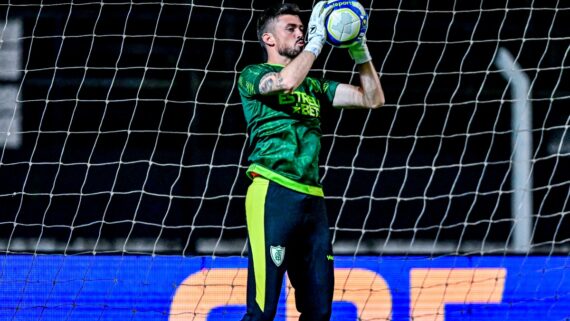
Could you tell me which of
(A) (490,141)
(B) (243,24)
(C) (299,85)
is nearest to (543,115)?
(A) (490,141)

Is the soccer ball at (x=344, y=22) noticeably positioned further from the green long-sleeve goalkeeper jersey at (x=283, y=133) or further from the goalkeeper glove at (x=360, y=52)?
the green long-sleeve goalkeeper jersey at (x=283, y=133)

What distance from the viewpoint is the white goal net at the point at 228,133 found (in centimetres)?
651

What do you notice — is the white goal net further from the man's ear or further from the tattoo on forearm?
the tattoo on forearm

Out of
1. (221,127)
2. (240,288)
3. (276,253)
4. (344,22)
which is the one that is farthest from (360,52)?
(221,127)

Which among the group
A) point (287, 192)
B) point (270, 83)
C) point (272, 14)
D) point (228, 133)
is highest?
point (272, 14)

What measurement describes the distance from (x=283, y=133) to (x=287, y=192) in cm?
23

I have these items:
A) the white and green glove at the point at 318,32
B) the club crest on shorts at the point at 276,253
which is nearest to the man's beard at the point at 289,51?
the white and green glove at the point at 318,32

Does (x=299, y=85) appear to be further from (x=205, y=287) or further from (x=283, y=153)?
(x=205, y=287)

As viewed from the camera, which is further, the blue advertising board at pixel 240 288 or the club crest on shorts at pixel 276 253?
the blue advertising board at pixel 240 288

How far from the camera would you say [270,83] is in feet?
13.1

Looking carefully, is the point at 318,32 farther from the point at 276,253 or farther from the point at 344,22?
the point at 276,253

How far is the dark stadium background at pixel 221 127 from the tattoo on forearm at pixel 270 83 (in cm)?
237

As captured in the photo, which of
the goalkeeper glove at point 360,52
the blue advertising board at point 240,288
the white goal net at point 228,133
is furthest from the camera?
the white goal net at point 228,133

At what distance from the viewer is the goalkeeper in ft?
12.9
